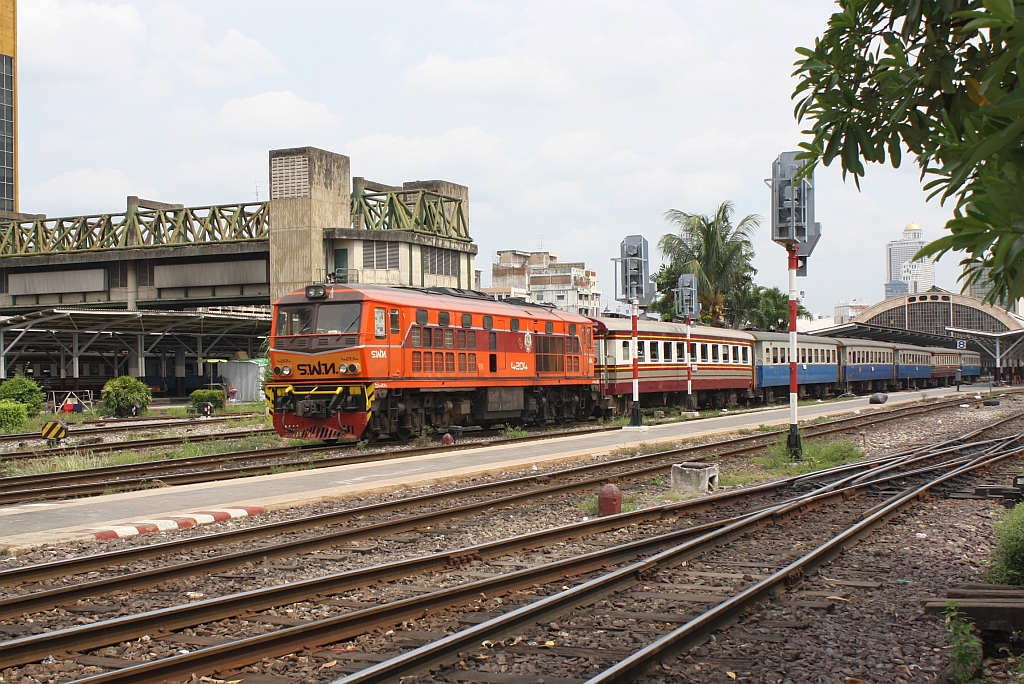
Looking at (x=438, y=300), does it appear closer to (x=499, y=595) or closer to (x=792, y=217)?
(x=792, y=217)

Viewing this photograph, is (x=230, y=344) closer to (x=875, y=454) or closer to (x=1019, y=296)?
(x=875, y=454)

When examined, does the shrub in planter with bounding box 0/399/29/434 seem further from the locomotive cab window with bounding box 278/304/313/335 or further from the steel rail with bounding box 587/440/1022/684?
the steel rail with bounding box 587/440/1022/684

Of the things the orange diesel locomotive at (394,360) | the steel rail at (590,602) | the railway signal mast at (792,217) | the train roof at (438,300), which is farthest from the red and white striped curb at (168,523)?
the railway signal mast at (792,217)

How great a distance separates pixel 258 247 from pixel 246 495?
33038 millimetres

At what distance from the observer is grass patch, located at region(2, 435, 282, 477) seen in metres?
17.2

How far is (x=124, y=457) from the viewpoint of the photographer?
18625 mm

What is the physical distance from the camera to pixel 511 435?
75.7ft

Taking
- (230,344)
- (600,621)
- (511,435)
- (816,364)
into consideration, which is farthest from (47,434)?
(816,364)

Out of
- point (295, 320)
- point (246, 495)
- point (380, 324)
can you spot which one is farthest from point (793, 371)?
point (246, 495)

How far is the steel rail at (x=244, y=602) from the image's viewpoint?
20.2ft

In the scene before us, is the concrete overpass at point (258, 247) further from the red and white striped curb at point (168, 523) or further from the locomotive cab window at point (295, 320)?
the red and white striped curb at point (168, 523)

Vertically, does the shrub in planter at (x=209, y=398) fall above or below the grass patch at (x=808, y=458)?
above

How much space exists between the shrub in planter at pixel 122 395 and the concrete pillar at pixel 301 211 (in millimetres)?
11256

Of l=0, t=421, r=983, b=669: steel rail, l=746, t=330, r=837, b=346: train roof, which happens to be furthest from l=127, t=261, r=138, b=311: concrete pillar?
l=0, t=421, r=983, b=669: steel rail
